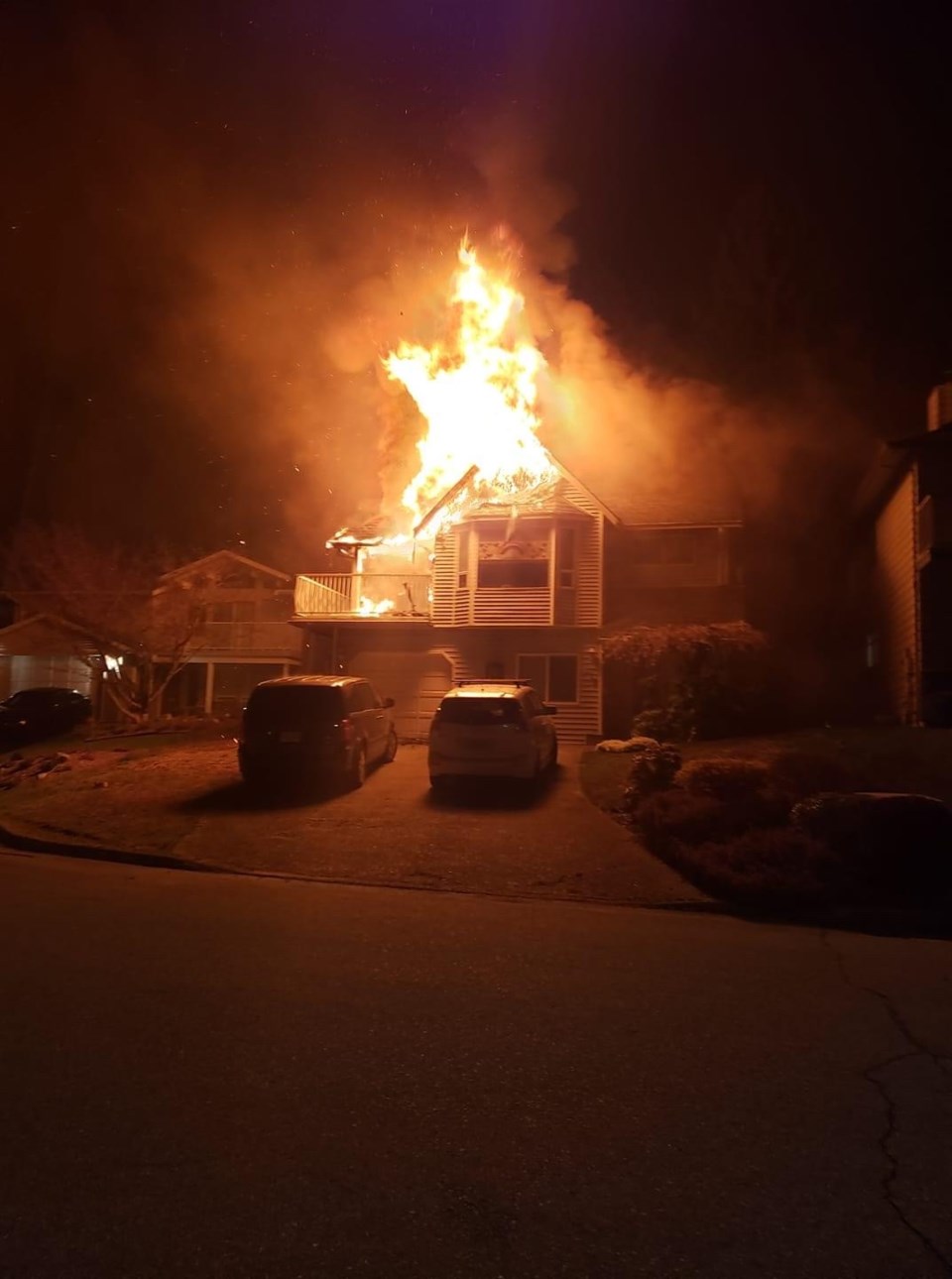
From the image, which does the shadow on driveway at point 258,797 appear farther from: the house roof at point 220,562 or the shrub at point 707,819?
the house roof at point 220,562

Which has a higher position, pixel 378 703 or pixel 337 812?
pixel 378 703

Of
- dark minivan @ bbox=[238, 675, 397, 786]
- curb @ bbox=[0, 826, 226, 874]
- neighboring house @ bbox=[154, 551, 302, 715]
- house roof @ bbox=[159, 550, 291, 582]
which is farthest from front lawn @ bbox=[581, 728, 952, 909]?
neighboring house @ bbox=[154, 551, 302, 715]

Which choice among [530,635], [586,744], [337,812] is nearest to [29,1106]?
[337,812]

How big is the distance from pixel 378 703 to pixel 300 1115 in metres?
12.1

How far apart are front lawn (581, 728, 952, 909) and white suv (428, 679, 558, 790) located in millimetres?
1170

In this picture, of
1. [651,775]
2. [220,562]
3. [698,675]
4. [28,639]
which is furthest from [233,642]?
[651,775]

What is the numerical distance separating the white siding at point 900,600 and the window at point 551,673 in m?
7.41

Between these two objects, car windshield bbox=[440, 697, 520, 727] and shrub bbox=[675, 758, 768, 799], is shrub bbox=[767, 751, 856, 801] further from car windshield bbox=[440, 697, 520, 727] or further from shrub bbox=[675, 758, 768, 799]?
car windshield bbox=[440, 697, 520, 727]

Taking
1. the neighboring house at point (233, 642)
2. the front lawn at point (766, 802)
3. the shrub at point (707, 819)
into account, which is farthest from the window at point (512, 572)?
the shrub at point (707, 819)

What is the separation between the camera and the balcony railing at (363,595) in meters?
24.4

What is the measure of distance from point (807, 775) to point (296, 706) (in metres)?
7.04

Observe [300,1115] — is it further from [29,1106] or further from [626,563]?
[626,563]

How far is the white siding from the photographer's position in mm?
19609

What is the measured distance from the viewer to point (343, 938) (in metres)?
6.58
